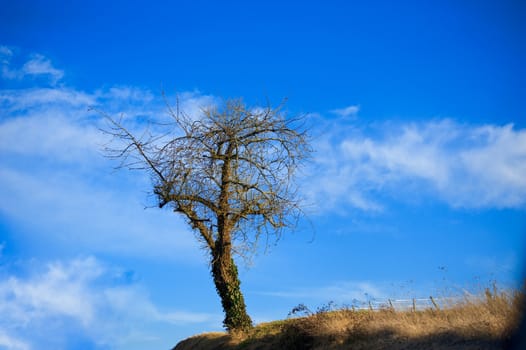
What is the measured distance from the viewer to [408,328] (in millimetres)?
11523

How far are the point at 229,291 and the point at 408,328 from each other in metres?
8.38

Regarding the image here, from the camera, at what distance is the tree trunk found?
18.6 meters

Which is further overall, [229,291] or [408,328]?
[229,291]

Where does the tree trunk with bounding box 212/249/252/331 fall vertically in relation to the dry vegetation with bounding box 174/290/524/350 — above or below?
above

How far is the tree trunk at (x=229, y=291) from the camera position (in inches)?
731

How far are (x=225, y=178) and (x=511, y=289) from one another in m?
10.2

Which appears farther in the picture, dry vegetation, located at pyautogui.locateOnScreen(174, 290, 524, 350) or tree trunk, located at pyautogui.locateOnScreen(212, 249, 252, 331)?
tree trunk, located at pyautogui.locateOnScreen(212, 249, 252, 331)

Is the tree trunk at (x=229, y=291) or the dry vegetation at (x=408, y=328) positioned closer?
the dry vegetation at (x=408, y=328)

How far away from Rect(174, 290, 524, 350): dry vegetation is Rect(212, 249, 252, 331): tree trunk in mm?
1965

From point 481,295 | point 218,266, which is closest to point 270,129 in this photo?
point 218,266

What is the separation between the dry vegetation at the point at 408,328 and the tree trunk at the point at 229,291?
1.96 meters

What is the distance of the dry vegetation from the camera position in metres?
9.93

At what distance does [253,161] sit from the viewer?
732 inches

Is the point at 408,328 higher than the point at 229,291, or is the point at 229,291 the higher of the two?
the point at 229,291
